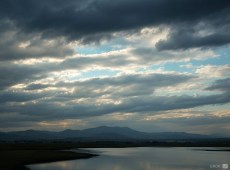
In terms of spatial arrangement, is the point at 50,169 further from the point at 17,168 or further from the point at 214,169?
the point at 214,169

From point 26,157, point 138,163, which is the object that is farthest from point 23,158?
point 138,163

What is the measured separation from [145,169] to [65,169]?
42.9 ft

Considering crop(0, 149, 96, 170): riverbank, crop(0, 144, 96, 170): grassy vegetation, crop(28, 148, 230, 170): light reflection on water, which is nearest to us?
crop(28, 148, 230, 170): light reflection on water

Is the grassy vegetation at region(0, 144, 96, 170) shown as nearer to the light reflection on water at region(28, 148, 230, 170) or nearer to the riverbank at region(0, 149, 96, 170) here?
the riverbank at region(0, 149, 96, 170)

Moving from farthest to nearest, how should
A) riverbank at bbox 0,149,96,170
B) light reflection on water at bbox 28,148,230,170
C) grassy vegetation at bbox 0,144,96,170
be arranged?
grassy vegetation at bbox 0,144,96,170 → riverbank at bbox 0,149,96,170 → light reflection on water at bbox 28,148,230,170

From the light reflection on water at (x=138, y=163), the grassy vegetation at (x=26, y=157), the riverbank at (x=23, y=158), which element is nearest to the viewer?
the light reflection on water at (x=138, y=163)

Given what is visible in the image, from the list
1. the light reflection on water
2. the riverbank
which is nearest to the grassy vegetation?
the riverbank

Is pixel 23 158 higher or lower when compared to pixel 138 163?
higher

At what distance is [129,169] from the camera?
5297 centimetres

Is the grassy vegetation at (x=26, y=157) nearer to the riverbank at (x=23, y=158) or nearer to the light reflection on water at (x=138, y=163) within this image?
the riverbank at (x=23, y=158)

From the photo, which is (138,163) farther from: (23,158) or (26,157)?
(26,157)

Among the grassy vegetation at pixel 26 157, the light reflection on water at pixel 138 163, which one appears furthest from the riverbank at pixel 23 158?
the light reflection on water at pixel 138 163

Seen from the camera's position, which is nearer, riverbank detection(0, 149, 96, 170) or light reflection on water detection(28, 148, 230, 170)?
light reflection on water detection(28, 148, 230, 170)

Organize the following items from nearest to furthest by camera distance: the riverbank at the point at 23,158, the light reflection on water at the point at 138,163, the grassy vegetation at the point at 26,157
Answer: the light reflection on water at the point at 138,163
the riverbank at the point at 23,158
the grassy vegetation at the point at 26,157
